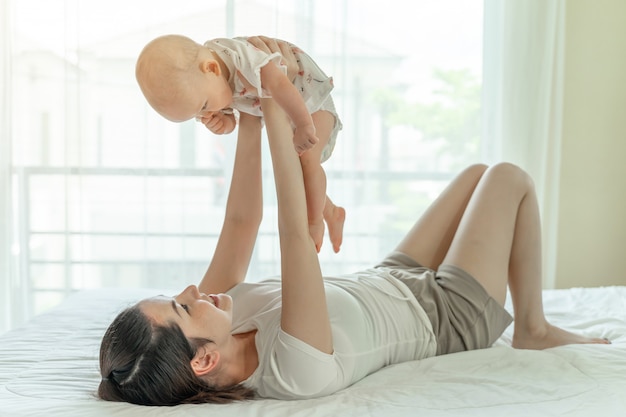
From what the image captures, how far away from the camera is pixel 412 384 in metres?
1.57

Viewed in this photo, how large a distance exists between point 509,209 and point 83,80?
2.44 meters

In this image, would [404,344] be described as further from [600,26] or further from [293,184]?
[600,26]

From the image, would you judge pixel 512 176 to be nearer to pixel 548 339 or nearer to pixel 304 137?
pixel 548 339

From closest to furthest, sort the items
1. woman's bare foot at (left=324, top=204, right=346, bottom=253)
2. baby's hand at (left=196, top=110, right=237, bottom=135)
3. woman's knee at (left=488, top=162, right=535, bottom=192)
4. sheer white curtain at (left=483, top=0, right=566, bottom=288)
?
baby's hand at (left=196, top=110, right=237, bottom=135), woman's bare foot at (left=324, top=204, right=346, bottom=253), woman's knee at (left=488, top=162, right=535, bottom=192), sheer white curtain at (left=483, top=0, right=566, bottom=288)

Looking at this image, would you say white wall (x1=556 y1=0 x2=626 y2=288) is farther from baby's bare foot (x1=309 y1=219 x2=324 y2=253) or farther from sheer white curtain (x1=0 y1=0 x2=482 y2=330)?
baby's bare foot (x1=309 y1=219 x2=324 y2=253)

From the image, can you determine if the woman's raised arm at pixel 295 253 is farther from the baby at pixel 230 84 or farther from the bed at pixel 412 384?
the bed at pixel 412 384

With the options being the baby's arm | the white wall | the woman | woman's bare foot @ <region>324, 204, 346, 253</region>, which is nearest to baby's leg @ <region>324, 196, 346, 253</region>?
woman's bare foot @ <region>324, 204, 346, 253</region>

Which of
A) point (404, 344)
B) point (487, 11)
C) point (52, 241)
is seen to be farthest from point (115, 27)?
point (404, 344)

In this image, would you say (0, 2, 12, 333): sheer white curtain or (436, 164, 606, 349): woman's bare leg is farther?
(0, 2, 12, 333): sheer white curtain

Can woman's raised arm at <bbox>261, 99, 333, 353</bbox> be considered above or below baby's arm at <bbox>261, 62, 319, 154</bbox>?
below

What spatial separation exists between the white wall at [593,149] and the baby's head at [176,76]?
2.64m

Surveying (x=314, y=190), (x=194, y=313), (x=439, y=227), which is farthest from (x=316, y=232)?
(x=439, y=227)

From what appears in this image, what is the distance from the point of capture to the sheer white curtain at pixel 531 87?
3.60 m

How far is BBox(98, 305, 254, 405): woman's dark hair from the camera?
142 centimetres
